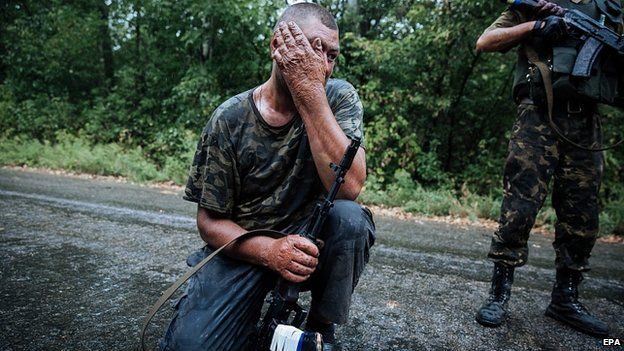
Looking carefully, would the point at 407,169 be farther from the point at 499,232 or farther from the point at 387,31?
the point at 499,232

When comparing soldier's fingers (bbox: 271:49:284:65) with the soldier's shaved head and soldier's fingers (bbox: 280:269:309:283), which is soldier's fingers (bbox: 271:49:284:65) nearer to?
the soldier's shaved head

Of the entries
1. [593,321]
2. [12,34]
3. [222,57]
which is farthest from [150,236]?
[12,34]

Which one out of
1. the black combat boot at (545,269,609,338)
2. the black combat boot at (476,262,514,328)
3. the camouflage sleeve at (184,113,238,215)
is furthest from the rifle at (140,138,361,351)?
the black combat boot at (545,269,609,338)

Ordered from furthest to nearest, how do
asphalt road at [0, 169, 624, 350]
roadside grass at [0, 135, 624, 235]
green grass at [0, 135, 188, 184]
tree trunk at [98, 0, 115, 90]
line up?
tree trunk at [98, 0, 115, 90] → green grass at [0, 135, 188, 184] → roadside grass at [0, 135, 624, 235] → asphalt road at [0, 169, 624, 350]

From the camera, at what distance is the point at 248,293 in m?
1.69

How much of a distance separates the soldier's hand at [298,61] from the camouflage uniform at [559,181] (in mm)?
1569

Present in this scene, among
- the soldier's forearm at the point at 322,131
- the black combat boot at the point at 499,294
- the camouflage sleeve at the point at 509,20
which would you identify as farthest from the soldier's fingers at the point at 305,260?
the camouflage sleeve at the point at 509,20

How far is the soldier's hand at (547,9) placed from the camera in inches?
91.7

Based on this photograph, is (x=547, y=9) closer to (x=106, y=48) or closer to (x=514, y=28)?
(x=514, y=28)

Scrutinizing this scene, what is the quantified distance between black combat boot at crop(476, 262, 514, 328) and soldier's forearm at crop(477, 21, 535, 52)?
1432 millimetres

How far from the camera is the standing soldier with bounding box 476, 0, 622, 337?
2.27 m

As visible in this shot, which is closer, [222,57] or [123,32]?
[222,57]

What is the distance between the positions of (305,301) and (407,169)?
22.0ft

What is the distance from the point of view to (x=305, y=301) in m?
2.45
